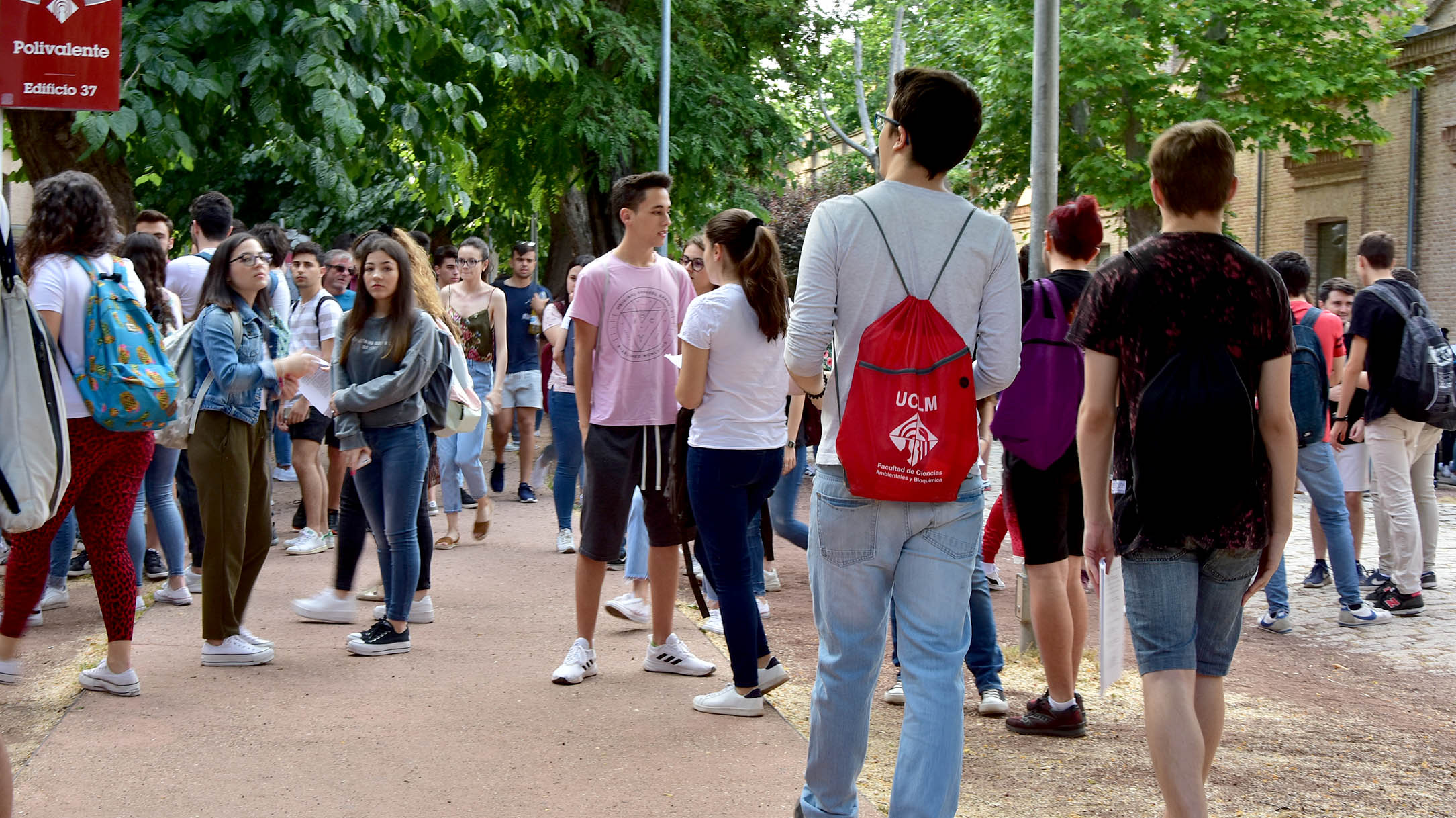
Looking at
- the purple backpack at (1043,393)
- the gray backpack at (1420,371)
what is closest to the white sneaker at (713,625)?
the purple backpack at (1043,393)

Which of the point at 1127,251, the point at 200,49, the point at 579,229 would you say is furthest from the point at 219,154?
the point at 579,229

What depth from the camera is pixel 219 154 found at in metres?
9.40

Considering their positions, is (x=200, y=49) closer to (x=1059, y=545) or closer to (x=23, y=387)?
(x=23, y=387)

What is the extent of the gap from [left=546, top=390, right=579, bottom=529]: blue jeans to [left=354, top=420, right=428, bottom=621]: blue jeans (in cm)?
214

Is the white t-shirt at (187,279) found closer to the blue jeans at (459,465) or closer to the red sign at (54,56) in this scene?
the blue jeans at (459,465)

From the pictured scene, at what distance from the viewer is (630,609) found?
682 cm

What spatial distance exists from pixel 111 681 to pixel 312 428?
3.87 meters

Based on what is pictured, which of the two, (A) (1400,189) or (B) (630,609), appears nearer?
(B) (630,609)

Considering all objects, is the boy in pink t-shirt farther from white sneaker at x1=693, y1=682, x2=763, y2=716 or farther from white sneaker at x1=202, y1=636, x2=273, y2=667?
white sneaker at x1=202, y1=636, x2=273, y2=667

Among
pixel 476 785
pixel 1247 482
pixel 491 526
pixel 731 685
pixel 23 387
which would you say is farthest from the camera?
pixel 491 526

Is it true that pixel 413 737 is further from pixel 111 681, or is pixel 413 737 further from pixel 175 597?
pixel 175 597

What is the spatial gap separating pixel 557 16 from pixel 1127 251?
31.8 ft

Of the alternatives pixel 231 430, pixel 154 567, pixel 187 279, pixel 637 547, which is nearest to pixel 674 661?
pixel 637 547

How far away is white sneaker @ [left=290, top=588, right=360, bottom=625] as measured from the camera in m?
6.74
